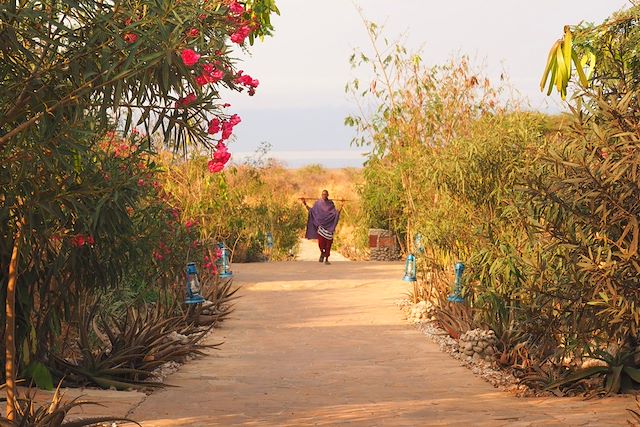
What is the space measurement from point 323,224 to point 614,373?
14.4m

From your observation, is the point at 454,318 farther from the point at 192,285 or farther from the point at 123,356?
the point at 123,356

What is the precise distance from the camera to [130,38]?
Answer: 4.74 meters

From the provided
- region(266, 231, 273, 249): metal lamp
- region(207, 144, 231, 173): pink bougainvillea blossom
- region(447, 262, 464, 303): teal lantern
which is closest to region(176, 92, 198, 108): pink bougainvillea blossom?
region(207, 144, 231, 173): pink bougainvillea blossom

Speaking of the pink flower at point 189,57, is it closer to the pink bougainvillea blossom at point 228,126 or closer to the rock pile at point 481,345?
the pink bougainvillea blossom at point 228,126

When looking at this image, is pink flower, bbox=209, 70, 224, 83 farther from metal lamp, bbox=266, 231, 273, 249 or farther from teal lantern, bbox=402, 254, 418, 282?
Answer: metal lamp, bbox=266, 231, 273, 249

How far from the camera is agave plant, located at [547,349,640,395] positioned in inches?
337

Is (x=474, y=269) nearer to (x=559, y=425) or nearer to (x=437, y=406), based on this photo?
(x=437, y=406)

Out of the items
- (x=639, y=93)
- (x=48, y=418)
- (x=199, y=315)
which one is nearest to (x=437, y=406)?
(x=639, y=93)

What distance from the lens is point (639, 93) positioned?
7.81 m

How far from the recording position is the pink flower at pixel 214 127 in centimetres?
510

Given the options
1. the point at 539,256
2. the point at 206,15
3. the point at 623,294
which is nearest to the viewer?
the point at 206,15

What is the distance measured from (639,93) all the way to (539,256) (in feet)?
5.26

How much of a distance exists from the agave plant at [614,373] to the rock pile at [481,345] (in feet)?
5.23

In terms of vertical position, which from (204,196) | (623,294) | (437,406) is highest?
(204,196)
